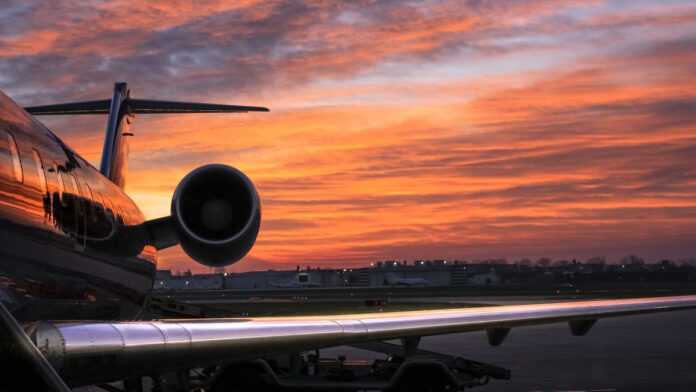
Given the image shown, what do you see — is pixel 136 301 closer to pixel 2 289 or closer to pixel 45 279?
pixel 45 279

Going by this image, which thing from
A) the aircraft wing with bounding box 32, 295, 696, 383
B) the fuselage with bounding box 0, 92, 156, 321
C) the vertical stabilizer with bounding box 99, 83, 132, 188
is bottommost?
the aircraft wing with bounding box 32, 295, 696, 383

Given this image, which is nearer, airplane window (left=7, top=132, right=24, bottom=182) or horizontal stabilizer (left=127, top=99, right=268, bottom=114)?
airplane window (left=7, top=132, right=24, bottom=182)

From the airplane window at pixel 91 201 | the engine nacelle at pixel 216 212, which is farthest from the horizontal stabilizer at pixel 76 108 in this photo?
the airplane window at pixel 91 201

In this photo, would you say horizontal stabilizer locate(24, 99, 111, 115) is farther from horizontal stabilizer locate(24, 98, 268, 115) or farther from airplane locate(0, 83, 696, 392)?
airplane locate(0, 83, 696, 392)

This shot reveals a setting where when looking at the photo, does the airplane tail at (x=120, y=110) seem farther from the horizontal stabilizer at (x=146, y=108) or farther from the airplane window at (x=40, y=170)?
the airplane window at (x=40, y=170)

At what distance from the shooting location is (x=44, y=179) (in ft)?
22.9

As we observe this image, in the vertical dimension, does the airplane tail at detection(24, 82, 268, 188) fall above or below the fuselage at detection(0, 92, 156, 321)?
above

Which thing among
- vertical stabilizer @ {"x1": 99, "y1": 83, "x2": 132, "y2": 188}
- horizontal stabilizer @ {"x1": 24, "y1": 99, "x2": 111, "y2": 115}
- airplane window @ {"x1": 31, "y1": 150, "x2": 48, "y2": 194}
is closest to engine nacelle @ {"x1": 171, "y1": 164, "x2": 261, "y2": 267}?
airplane window @ {"x1": 31, "y1": 150, "x2": 48, "y2": 194}

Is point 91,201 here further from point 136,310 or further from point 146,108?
point 146,108

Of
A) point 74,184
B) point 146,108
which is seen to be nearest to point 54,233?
point 74,184

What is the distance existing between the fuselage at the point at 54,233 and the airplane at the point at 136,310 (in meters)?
0.02

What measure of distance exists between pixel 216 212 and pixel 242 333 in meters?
4.95

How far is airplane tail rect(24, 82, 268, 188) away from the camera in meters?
16.3

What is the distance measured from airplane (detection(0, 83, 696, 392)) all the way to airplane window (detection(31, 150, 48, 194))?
0.02 m
